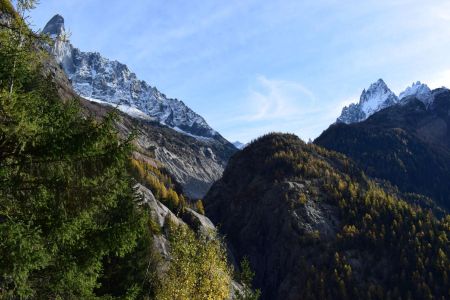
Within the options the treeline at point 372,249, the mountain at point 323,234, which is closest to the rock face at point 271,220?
the mountain at point 323,234

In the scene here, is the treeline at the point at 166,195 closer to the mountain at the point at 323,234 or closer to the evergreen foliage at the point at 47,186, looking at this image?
the mountain at the point at 323,234

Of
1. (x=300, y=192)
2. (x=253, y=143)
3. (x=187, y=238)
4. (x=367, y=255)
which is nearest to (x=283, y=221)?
(x=300, y=192)

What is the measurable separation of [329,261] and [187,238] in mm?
81113

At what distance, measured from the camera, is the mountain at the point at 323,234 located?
95.0m

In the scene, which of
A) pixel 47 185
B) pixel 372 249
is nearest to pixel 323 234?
pixel 372 249

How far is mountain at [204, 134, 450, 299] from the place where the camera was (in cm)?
9500

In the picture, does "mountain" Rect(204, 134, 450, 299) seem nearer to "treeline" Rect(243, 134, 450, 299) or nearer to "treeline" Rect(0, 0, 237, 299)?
"treeline" Rect(243, 134, 450, 299)

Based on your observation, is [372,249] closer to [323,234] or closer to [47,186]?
[323,234]

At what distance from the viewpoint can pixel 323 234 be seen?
355 feet

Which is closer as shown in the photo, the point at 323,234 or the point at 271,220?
the point at 323,234

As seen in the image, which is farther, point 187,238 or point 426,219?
point 426,219

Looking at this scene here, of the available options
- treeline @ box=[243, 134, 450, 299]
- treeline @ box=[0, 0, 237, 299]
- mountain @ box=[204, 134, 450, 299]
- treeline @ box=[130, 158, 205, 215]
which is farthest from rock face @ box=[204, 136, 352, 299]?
treeline @ box=[0, 0, 237, 299]

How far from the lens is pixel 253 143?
546 feet

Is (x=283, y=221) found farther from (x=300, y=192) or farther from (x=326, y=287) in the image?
(x=326, y=287)
